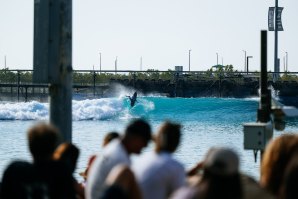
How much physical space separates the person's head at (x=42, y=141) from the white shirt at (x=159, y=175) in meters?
0.63

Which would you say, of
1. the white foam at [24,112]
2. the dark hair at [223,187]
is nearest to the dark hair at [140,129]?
the dark hair at [223,187]

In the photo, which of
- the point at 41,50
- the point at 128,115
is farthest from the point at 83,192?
the point at 128,115

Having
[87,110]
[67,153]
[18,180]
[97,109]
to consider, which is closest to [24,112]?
[87,110]

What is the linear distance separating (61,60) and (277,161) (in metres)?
2.65

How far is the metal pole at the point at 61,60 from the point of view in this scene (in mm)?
7621

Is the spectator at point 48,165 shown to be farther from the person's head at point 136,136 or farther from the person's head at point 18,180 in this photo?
the person's head at point 136,136

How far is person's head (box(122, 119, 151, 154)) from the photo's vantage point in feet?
20.1

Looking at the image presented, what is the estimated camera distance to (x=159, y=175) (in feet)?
19.9

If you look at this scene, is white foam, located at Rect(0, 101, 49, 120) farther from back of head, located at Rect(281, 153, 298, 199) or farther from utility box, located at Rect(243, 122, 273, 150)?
back of head, located at Rect(281, 153, 298, 199)

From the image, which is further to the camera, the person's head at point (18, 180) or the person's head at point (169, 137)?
the person's head at point (169, 137)

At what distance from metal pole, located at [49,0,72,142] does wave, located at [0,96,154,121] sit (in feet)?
173

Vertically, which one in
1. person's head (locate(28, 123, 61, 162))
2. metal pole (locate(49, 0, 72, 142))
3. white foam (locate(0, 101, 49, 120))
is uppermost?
metal pole (locate(49, 0, 72, 142))

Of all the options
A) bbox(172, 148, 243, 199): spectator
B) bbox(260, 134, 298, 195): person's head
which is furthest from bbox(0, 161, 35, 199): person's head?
bbox(260, 134, 298, 195): person's head

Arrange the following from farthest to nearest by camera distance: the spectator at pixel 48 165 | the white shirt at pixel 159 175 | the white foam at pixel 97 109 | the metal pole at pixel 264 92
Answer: the white foam at pixel 97 109, the metal pole at pixel 264 92, the white shirt at pixel 159 175, the spectator at pixel 48 165
